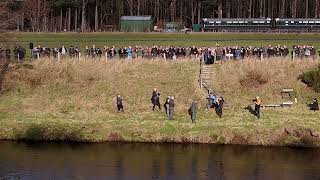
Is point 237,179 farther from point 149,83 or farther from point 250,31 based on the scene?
point 250,31

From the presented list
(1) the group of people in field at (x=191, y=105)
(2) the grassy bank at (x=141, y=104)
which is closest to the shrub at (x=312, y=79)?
(2) the grassy bank at (x=141, y=104)

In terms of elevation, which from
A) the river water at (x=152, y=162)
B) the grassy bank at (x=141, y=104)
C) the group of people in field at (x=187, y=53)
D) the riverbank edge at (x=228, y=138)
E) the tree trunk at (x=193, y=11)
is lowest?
the river water at (x=152, y=162)

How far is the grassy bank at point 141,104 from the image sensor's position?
113 feet

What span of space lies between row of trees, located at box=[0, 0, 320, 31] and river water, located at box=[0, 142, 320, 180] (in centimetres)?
6533

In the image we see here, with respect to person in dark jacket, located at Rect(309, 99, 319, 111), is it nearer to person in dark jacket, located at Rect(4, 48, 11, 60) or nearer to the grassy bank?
the grassy bank

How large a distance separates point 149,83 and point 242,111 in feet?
27.2

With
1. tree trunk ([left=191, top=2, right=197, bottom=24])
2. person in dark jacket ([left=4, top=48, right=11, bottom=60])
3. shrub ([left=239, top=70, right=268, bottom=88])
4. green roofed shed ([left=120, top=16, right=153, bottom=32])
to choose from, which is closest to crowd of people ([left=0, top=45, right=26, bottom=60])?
person in dark jacket ([left=4, top=48, right=11, bottom=60])

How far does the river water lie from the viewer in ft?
86.8

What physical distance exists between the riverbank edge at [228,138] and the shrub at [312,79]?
767cm

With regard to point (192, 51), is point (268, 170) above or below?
below

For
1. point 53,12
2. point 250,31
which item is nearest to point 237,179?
point 250,31

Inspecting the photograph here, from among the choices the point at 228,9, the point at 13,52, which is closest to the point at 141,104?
the point at 13,52

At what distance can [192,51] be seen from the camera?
47625 millimetres

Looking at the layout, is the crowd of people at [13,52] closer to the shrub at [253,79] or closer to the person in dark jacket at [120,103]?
the person in dark jacket at [120,103]
